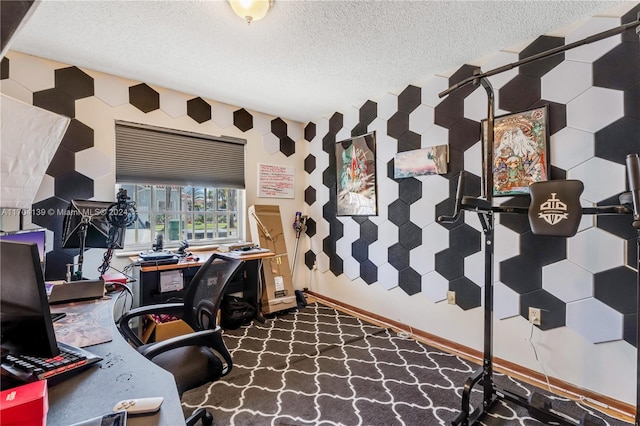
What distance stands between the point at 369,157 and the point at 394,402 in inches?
87.8

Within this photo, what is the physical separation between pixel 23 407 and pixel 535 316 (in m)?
2.55

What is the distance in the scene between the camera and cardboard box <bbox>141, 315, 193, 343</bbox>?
2.41m

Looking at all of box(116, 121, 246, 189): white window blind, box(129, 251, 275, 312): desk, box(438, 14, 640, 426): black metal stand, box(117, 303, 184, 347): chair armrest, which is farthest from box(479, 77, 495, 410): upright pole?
box(116, 121, 246, 189): white window blind

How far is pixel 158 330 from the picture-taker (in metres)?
2.40

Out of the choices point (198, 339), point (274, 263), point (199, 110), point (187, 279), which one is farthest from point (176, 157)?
point (198, 339)

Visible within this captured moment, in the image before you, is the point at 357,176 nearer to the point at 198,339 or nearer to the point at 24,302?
the point at 198,339

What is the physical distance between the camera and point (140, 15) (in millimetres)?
1852

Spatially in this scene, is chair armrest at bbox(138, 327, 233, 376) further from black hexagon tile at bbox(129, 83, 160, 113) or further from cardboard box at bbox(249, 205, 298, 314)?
black hexagon tile at bbox(129, 83, 160, 113)

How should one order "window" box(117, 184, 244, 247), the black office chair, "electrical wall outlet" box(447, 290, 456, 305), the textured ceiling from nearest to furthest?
the black office chair
the textured ceiling
"electrical wall outlet" box(447, 290, 456, 305)
"window" box(117, 184, 244, 247)

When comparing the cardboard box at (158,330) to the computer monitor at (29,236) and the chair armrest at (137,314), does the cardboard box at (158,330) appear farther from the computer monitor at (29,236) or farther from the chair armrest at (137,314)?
the computer monitor at (29,236)

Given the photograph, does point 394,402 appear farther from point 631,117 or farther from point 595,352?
point 631,117

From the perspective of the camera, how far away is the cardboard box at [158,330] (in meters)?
2.41

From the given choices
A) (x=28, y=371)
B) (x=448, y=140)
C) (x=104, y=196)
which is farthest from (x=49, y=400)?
(x=448, y=140)

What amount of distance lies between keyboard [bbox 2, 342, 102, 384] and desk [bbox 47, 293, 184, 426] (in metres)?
0.02
